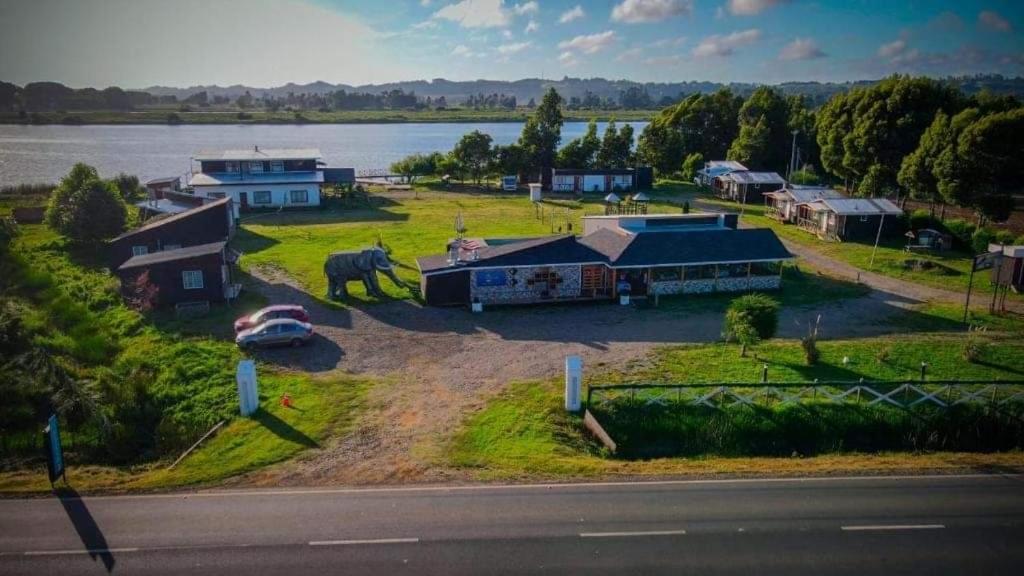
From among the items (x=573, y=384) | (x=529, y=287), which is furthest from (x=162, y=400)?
(x=529, y=287)

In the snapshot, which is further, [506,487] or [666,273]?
[666,273]

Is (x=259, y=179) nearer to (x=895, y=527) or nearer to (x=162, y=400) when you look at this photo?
(x=162, y=400)

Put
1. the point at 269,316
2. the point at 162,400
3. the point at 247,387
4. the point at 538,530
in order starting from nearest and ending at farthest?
the point at 538,530, the point at 247,387, the point at 162,400, the point at 269,316

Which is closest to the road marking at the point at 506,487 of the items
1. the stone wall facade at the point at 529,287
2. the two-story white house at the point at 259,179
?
the stone wall facade at the point at 529,287

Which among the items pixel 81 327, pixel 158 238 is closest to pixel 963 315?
pixel 81 327

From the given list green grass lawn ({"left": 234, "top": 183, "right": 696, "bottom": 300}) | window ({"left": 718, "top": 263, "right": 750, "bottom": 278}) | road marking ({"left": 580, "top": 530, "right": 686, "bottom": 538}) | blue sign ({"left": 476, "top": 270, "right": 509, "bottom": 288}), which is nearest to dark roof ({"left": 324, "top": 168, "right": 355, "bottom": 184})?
green grass lawn ({"left": 234, "top": 183, "right": 696, "bottom": 300})

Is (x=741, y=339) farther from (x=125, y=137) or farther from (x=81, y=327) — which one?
(x=125, y=137)

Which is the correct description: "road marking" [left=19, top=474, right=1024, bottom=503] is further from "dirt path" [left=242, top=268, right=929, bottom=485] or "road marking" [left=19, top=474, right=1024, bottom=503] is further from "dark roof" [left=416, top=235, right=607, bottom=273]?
"dark roof" [left=416, top=235, right=607, bottom=273]
